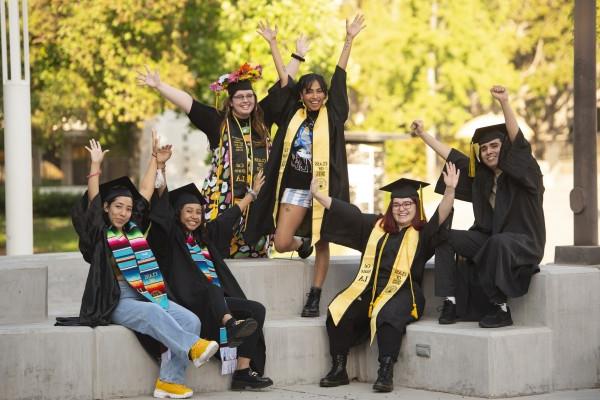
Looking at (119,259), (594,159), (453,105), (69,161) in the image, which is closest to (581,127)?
(594,159)

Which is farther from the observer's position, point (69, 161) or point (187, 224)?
point (69, 161)

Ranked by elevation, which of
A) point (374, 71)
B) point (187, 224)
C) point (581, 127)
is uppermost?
point (374, 71)

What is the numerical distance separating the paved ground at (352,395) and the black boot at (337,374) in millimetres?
65

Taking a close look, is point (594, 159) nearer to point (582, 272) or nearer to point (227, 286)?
point (582, 272)

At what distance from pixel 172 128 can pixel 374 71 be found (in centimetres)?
663

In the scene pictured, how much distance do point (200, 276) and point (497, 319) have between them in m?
2.15

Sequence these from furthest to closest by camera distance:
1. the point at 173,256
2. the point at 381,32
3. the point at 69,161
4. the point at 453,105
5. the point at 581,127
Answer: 1. the point at 69,161
2. the point at 453,105
3. the point at 381,32
4. the point at 581,127
5. the point at 173,256

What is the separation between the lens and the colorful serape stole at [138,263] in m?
8.59

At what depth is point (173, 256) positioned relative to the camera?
898cm

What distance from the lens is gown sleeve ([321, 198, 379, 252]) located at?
9.45 metres

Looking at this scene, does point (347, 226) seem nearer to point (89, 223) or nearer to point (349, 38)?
point (349, 38)

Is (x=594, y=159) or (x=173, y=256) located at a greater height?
(x=594, y=159)

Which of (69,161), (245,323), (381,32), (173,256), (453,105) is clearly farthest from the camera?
(69,161)

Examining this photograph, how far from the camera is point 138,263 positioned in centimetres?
866
